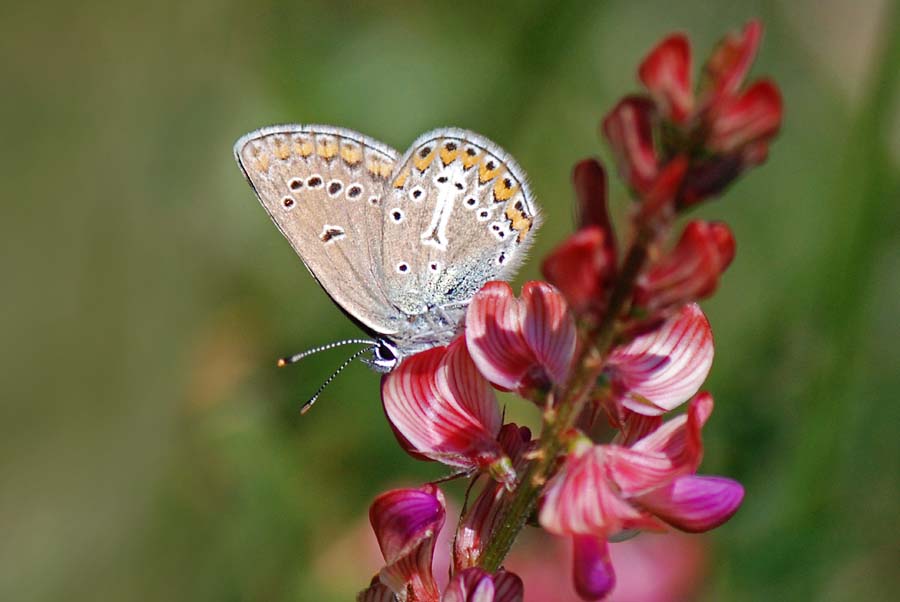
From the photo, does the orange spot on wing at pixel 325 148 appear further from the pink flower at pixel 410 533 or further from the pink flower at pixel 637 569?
the pink flower at pixel 637 569

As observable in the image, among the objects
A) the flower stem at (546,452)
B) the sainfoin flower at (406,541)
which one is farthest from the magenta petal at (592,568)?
the sainfoin flower at (406,541)

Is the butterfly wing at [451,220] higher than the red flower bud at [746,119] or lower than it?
lower

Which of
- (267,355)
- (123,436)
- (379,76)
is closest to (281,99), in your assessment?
(379,76)

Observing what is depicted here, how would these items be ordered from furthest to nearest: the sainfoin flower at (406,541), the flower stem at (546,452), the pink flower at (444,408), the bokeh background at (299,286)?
the bokeh background at (299,286)
the pink flower at (444,408)
the sainfoin flower at (406,541)
the flower stem at (546,452)

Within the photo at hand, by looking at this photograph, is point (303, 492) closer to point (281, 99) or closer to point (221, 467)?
point (221, 467)

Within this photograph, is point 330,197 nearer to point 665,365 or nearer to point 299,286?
point 665,365

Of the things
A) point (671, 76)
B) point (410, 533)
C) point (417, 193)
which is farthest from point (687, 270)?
point (417, 193)

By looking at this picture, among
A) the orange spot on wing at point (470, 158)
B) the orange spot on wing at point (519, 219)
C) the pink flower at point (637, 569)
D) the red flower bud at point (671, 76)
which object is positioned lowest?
the pink flower at point (637, 569)

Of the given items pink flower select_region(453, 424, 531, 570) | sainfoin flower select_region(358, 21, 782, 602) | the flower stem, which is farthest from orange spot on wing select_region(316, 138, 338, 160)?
the flower stem
